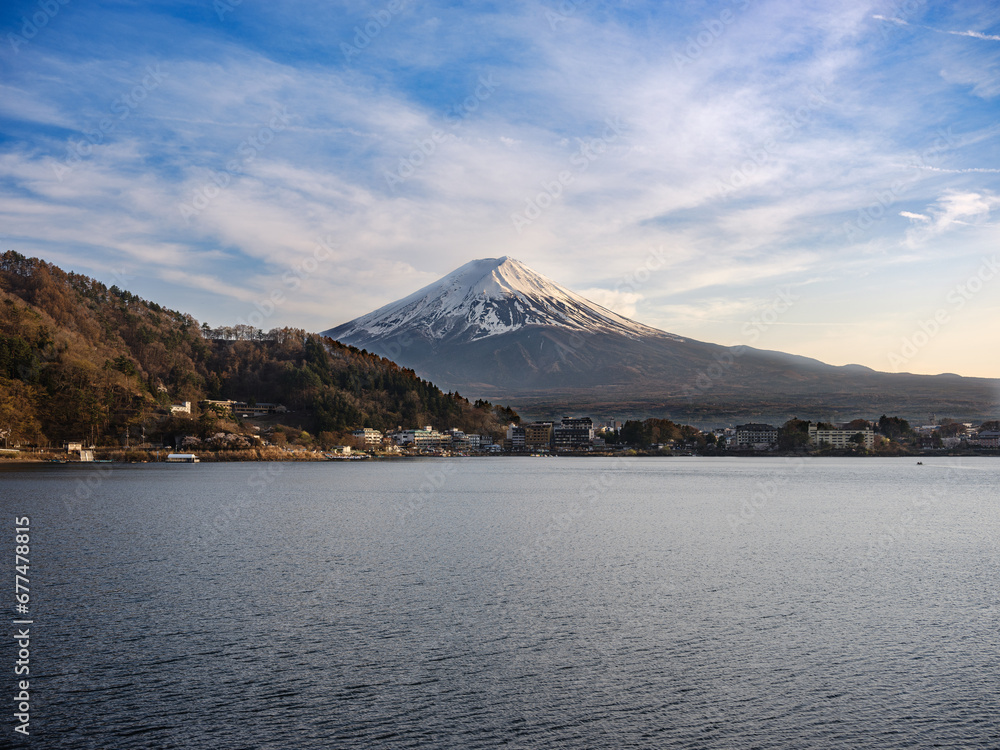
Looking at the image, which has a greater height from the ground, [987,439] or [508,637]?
[508,637]

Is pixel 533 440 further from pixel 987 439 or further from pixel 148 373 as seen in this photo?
pixel 987 439

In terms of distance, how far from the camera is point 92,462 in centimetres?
6488

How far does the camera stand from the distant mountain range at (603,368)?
133 m

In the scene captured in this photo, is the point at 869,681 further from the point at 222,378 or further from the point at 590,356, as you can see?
the point at 590,356

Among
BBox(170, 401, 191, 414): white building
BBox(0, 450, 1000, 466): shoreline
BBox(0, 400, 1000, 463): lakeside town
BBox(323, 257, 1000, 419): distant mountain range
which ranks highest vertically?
BBox(323, 257, 1000, 419): distant mountain range

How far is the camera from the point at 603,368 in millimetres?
162375

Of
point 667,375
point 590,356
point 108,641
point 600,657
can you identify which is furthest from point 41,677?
point 590,356

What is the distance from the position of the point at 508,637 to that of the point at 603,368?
15416cm

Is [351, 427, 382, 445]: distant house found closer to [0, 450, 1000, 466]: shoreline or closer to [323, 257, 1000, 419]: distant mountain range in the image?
[0, 450, 1000, 466]: shoreline

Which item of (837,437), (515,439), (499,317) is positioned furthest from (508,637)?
(499,317)

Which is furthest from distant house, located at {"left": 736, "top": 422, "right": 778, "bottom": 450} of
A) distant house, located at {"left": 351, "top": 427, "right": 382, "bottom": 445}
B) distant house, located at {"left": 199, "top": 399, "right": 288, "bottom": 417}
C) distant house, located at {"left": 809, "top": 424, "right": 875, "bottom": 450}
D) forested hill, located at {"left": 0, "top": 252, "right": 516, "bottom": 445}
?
distant house, located at {"left": 199, "top": 399, "right": 288, "bottom": 417}

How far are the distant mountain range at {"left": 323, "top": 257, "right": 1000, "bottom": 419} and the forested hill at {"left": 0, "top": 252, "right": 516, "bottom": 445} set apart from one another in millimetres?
36407

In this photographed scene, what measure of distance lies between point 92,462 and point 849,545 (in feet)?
212

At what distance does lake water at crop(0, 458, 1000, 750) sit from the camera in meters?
7.12
